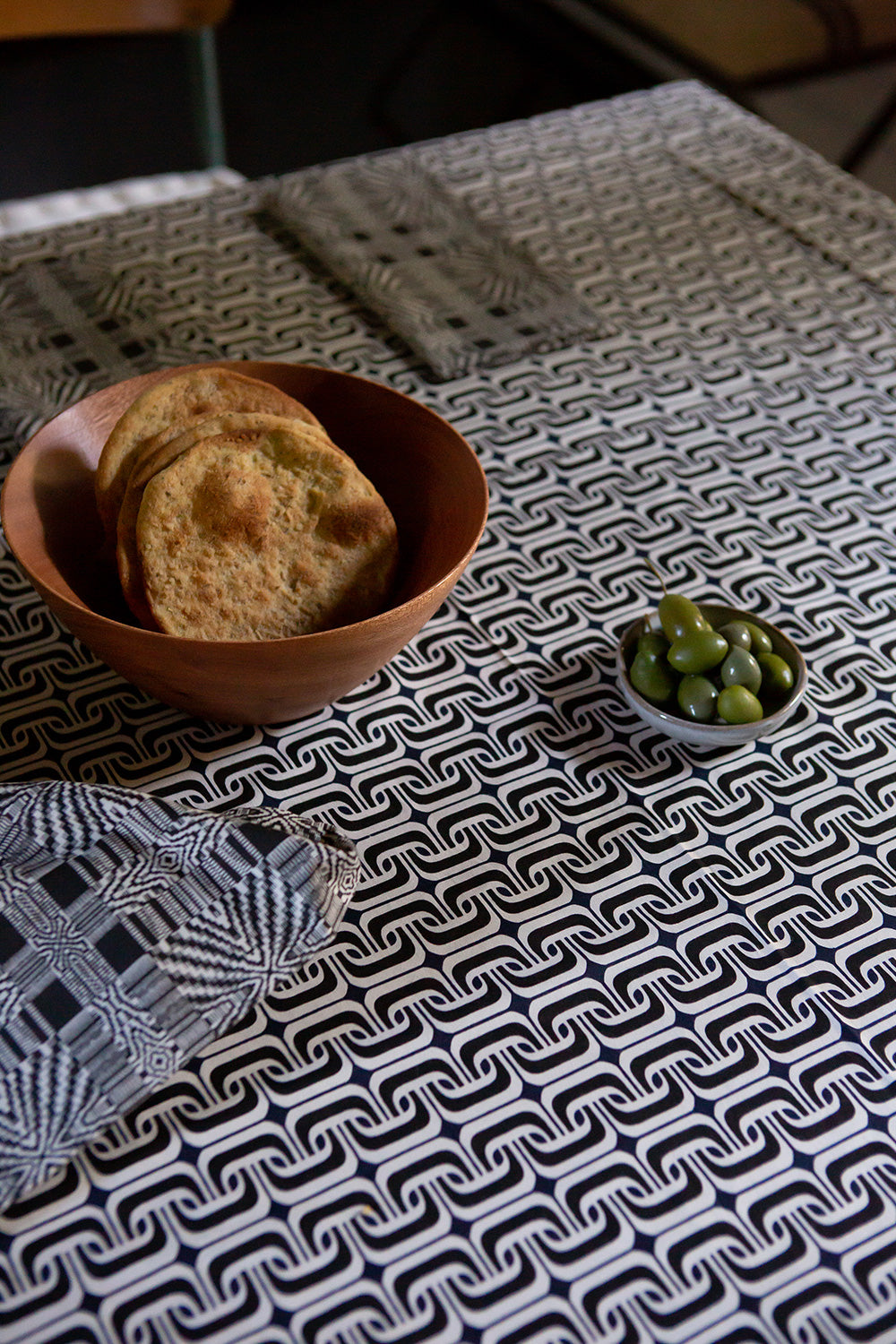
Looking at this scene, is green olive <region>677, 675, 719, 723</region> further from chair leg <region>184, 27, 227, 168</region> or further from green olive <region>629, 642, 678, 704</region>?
chair leg <region>184, 27, 227, 168</region>

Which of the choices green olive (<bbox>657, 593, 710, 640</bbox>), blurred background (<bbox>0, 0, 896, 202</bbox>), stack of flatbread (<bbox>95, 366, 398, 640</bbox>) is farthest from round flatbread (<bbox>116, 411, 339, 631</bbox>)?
blurred background (<bbox>0, 0, 896, 202</bbox>)

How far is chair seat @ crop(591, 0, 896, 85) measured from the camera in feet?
10.2

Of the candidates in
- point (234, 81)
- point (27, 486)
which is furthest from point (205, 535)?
point (234, 81)

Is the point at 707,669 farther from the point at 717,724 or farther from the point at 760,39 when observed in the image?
the point at 760,39

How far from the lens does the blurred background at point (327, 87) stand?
3119 mm

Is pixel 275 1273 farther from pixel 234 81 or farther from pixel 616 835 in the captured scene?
pixel 234 81

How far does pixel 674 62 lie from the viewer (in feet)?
11.5

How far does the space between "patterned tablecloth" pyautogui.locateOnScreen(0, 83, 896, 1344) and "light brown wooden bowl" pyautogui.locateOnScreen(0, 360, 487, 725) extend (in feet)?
0.24

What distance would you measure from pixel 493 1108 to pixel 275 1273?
125 millimetres

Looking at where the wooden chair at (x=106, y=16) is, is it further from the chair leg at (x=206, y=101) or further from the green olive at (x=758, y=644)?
the green olive at (x=758, y=644)

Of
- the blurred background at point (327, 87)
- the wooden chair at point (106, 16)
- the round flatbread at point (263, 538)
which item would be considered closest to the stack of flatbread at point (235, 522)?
the round flatbread at point (263, 538)

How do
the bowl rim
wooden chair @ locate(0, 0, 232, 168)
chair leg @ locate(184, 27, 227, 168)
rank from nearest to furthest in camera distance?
the bowl rim
wooden chair @ locate(0, 0, 232, 168)
chair leg @ locate(184, 27, 227, 168)

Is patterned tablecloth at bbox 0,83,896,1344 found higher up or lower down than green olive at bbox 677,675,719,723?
lower down

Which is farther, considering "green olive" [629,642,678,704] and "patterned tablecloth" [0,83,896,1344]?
"green olive" [629,642,678,704]
